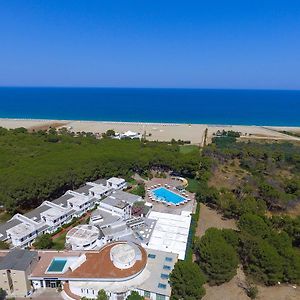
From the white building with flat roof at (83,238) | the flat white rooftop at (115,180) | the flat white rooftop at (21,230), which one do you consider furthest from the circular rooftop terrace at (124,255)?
the flat white rooftop at (115,180)

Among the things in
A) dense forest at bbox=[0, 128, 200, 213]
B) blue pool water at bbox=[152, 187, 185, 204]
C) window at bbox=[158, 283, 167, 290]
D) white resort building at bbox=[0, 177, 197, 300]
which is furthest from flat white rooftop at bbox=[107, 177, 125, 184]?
window at bbox=[158, 283, 167, 290]

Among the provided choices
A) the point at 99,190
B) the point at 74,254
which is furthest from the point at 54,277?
the point at 99,190

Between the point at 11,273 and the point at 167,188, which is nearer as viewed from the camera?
the point at 11,273

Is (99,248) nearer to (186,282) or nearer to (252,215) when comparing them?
(186,282)

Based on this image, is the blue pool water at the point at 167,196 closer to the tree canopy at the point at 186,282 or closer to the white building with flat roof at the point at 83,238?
the white building with flat roof at the point at 83,238

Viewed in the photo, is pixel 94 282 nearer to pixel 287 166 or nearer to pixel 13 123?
pixel 287 166

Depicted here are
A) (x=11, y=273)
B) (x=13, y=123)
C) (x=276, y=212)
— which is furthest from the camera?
(x=13, y=123)

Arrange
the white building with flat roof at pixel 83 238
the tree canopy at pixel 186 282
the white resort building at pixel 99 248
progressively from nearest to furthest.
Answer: the tree canopy at pixel 186 282 < the white resort building at pixel 99 248 < the white building with flat roof at pixel 83 238
